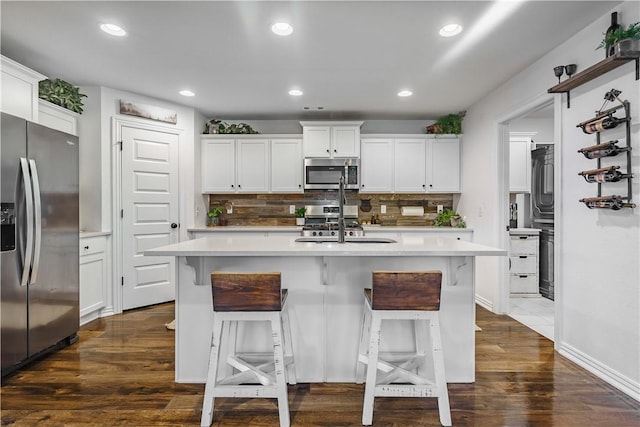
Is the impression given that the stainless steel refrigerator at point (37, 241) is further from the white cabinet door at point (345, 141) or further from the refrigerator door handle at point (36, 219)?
the white cabinet door at point (345, 141)

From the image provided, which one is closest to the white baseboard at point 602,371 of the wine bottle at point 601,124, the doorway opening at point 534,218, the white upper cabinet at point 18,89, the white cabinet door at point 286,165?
Result: the wine bottle at point 601,124

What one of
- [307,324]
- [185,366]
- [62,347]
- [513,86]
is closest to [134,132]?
[62,347]

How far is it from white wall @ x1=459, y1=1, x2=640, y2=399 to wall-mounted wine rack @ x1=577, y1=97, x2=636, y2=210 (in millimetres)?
40

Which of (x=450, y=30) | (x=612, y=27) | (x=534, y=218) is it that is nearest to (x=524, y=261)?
(x=534, y=218)

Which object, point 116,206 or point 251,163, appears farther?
point 251,163

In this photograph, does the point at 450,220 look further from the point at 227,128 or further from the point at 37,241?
the point at 37,241

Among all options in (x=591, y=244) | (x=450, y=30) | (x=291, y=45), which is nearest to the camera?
(x=591, y=244)

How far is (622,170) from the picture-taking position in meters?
2.22

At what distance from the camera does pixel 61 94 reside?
11.3 feet

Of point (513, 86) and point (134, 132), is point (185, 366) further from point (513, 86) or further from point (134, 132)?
point (513, 86)

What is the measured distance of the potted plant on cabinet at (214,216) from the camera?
5.01m

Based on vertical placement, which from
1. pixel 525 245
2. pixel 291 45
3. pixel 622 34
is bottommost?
pixel 525 245

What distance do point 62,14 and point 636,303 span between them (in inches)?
161

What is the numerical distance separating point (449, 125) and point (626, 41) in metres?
2.89
